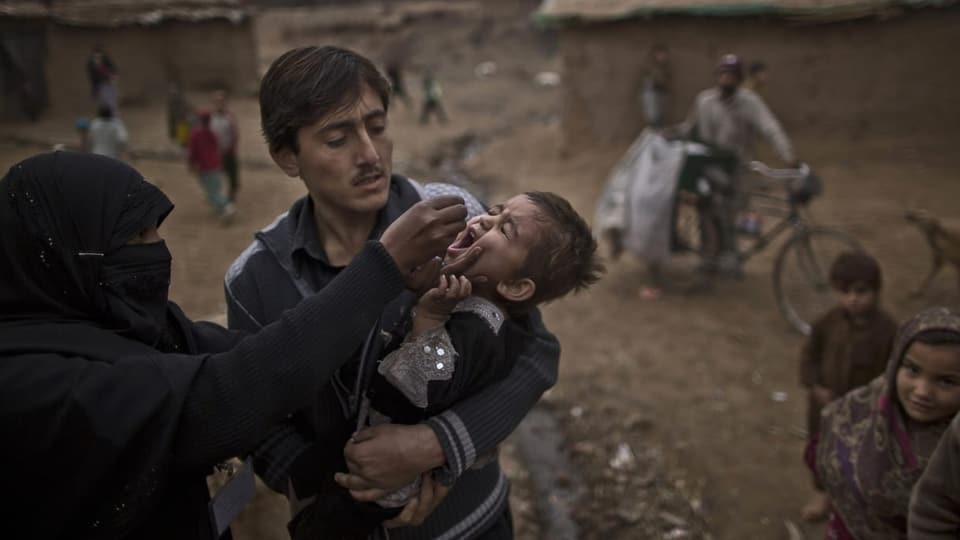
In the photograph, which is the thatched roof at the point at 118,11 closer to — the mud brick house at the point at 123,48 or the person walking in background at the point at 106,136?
the mud brick house at the point at 123,48

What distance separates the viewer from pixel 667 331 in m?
5.44

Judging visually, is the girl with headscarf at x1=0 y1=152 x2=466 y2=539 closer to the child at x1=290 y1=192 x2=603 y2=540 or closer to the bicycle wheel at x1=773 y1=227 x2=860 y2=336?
the child at x1=290 y1=192 x2=603 y2=540

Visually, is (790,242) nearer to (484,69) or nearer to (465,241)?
(465,241)

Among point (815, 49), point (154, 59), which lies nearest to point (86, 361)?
point (815, 49)

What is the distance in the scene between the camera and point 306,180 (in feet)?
5.69

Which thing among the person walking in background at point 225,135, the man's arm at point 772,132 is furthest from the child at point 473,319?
the person walking in background at point 225,135

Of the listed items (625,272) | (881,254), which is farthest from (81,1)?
(881,254)

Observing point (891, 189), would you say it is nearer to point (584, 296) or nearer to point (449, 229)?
point (584, 296)

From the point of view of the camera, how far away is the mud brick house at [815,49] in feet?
28.1

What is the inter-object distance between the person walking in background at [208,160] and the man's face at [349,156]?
272 inches

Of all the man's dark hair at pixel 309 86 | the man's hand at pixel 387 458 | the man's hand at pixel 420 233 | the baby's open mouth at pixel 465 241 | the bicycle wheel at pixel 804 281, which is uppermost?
the man's dark hair at pixel 309 86

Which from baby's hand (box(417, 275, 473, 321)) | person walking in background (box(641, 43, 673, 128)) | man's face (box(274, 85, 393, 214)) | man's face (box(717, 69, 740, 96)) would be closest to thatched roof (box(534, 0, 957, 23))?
person walking in background (box(641, 43, 673, 128))

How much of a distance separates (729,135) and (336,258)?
513 centimetres

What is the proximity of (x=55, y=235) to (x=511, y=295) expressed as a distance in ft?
2.94
